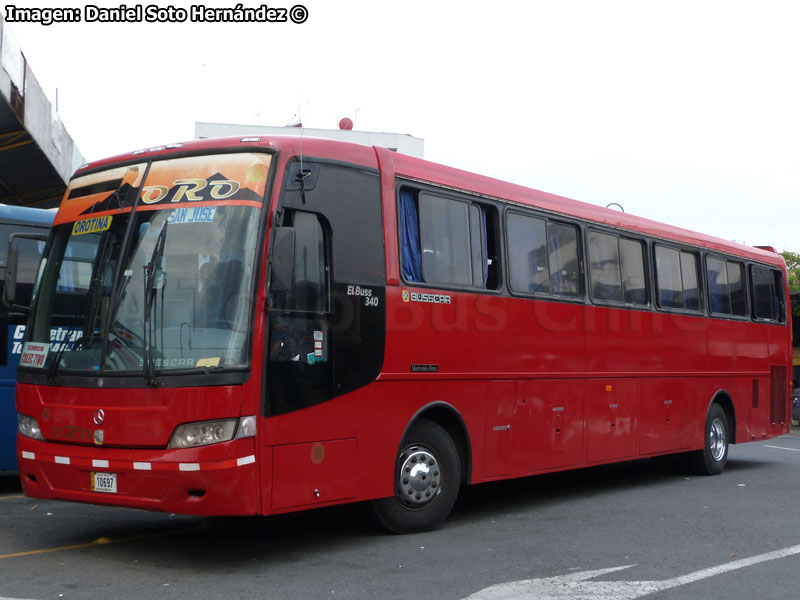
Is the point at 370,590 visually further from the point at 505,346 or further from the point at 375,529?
the point at 505,346

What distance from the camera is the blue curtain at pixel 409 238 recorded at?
27.8 feet

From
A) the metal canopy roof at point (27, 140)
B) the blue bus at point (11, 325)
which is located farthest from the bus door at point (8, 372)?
the metal canopy roof at point (27, 140)

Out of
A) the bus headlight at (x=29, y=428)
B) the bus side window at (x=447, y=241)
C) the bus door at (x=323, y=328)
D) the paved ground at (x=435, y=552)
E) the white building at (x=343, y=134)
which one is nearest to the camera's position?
the paved ground at (x=435, y=552)

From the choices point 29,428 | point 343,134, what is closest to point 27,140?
point 29,428

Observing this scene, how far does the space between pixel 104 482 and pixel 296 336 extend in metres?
1.76

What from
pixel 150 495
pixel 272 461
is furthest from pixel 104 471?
pixel 272 461

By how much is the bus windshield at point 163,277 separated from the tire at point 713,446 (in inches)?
348

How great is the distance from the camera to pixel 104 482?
22.9 ft

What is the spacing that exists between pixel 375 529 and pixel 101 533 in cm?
239

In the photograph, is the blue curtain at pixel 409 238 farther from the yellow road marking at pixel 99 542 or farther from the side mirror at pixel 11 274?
the side mirror at pixel 11 274

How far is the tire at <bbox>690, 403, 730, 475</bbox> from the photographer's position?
1367 centimetres

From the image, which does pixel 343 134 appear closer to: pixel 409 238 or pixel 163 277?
pixel 409 238

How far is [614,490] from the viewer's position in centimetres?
1202

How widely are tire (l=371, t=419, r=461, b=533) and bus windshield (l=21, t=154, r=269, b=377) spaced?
2.14 m
